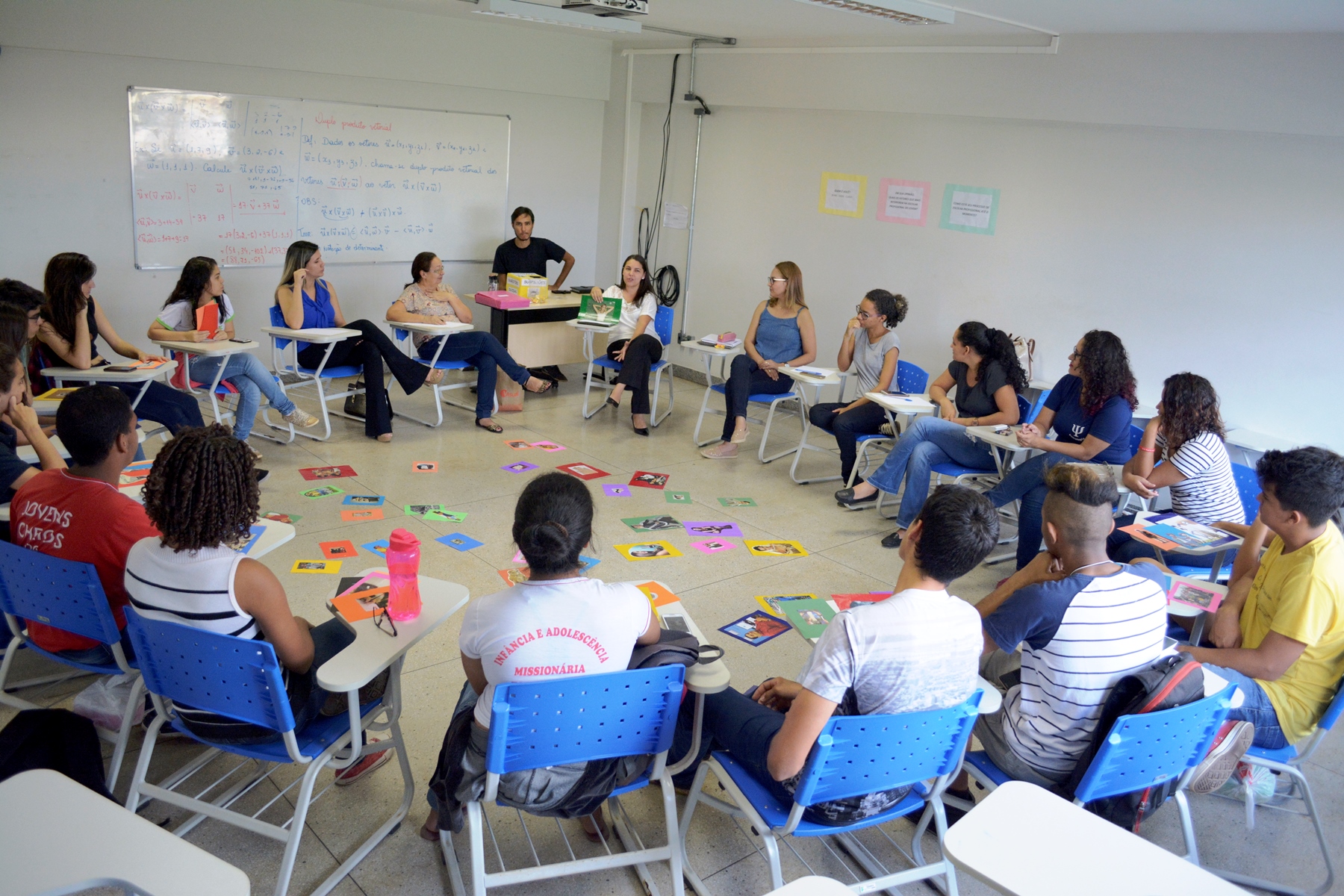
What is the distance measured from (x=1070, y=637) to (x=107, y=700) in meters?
2.49

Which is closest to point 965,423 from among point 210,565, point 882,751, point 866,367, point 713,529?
point 866,367

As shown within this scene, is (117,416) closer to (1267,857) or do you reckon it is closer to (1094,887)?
(1094,887)

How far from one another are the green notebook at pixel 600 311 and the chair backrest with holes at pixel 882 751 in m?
4.97

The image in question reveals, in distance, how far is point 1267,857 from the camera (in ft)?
8.66

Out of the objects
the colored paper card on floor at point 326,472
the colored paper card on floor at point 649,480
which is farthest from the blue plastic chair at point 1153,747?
the colored paper card on floor at point 326,472

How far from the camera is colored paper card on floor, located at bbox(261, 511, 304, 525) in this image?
14.5ft

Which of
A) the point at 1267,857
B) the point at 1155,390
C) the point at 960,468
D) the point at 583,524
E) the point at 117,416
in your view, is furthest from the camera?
the point at 1155,390

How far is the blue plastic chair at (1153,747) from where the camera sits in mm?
2023

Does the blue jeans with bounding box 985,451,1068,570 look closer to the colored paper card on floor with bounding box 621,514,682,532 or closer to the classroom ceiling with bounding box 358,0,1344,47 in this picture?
the colored paper card on floor with bounding box 621,514,682,532

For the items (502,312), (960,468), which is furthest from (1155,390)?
(502,312)

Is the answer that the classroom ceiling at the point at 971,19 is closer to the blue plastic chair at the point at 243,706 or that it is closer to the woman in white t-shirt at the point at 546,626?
the woman in white t-shirt at the point at 546,626

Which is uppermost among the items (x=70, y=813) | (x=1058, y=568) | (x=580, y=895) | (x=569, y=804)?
(x=1058, y=568)

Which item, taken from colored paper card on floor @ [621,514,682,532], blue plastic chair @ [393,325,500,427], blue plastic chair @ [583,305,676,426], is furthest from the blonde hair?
blue plastic chair @ [393,325,500,427]

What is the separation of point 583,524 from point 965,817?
95 centimetres
